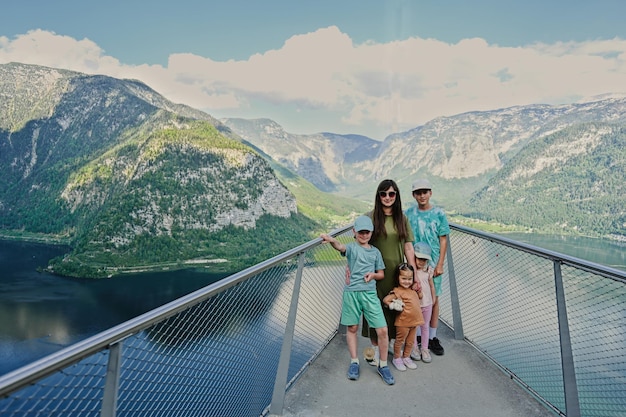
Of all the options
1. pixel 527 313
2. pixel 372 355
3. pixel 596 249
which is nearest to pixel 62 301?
pixel 527 313

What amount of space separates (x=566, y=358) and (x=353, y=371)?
1452 mm

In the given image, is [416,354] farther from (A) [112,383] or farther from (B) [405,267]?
(A) [112,383]

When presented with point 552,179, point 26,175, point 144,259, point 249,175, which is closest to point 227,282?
point 144,259

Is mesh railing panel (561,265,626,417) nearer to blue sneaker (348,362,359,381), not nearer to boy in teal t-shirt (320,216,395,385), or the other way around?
boy in teal t-shirt (320,216,395,385)

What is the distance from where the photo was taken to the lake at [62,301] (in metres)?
37.6

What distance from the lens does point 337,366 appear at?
349cm

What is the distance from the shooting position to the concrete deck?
285cm

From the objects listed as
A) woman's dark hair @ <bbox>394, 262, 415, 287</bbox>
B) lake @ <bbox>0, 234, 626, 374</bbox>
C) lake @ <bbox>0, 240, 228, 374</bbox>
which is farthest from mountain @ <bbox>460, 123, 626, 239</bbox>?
woman's dark hair @ <bbox>394, 262, 415, 287</bbox>

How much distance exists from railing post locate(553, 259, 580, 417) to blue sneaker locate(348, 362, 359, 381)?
138 cm

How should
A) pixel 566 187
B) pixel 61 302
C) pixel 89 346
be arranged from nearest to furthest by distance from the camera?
1. pixel 89 346
2. pixel 61 302
3. pixel 566 187

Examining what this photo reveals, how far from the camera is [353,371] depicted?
3.27 metres

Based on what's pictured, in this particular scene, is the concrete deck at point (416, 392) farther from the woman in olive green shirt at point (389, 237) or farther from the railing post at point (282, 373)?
the woman in olive green shirt at point (389, 237)

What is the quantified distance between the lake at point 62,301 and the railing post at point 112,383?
30.4 m

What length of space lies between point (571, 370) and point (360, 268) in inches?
Result: 56.5
